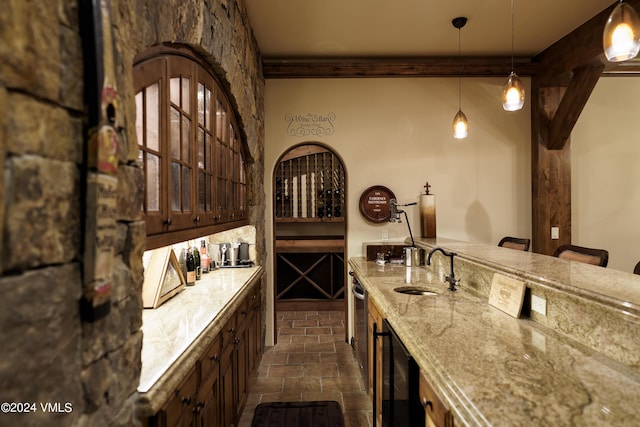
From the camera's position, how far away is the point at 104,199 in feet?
2.97

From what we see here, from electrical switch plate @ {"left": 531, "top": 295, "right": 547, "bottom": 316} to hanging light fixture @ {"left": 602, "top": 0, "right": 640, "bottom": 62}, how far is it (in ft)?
4.43

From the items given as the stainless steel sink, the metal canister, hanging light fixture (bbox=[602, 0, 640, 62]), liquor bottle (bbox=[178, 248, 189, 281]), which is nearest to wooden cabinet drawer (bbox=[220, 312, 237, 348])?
liquor bottle (bbox=[178, 248, 189, 281])

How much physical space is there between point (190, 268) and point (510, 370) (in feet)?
7.24

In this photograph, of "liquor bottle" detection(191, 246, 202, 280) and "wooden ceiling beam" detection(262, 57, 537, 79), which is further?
"wooden ceiling beam" detection(262, 57, 537, 79)

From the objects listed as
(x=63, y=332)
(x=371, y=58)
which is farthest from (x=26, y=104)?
(x=371, y=58)

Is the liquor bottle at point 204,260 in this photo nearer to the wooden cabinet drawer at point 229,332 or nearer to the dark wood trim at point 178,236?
the dark wood trim at point 178,236

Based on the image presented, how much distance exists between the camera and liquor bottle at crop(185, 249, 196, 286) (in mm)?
2658

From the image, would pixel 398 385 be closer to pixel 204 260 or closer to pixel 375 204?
pixel 204 260

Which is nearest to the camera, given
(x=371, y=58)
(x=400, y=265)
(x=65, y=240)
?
(x=65, y=240)

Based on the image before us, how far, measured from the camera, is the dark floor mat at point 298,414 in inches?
101

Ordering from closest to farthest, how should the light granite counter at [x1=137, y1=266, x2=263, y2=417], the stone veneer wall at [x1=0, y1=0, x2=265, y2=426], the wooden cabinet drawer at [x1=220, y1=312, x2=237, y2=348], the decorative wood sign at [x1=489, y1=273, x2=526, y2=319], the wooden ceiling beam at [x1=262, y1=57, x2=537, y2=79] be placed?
the stone veneer wall at [x1=0, y1=0, x2=265, y2=426] < the light granite counter at [x1=137, y1=266, x2=263, y2=417] < the decorative wood sign at [x1=489, y1=273, x2=526, y2=319] < the wooden cabinet drawer at [x1=220, y1=312, x2=237, y2=348] < the wooden ceiling beam at [x1=262, y1=57, x2=537, y2=79]

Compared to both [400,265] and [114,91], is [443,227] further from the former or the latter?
[114,91]

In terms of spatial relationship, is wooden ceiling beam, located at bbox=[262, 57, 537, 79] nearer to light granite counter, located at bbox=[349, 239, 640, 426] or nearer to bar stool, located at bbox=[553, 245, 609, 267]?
bar stool, located at bbox=[553, 245, 609, 267]

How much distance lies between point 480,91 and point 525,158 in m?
0.93
